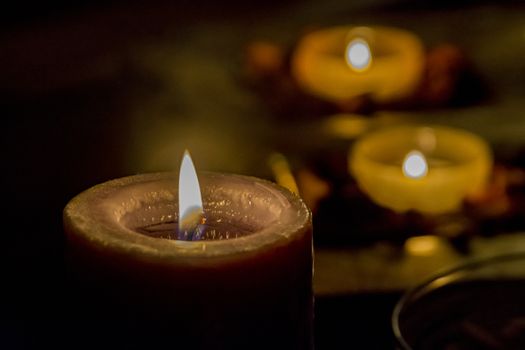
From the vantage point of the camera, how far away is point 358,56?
137 cm

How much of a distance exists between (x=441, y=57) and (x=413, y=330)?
32.2 inches

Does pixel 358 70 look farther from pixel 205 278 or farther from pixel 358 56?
pixel 205 278

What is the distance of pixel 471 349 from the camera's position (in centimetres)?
67

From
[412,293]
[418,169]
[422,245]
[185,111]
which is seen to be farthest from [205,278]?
[185,111]

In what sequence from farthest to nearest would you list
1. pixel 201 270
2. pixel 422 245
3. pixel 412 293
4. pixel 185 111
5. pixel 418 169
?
1. pixel 185 111
2. pixel 418 169
3. pixel 422 245
4. pixel 412 293
5. pixel 201 270

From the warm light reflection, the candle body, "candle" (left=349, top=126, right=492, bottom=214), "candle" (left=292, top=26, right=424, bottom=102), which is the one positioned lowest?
the warm light reflection

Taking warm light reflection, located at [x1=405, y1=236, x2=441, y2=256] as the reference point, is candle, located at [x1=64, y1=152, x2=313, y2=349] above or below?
above

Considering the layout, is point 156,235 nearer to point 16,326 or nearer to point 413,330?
point 413,330

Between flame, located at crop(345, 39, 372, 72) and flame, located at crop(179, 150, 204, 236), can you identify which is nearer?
flame, located at crop(179, 150, 204, 236)

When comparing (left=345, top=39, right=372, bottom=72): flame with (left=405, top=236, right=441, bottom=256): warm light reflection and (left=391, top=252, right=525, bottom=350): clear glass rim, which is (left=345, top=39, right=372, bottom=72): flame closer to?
(left=405, top=236, right=441, bottom=256): warm light reflection

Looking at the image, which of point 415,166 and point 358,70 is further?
point 358,70

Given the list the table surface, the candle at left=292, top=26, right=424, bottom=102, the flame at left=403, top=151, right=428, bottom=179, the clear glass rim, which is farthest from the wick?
the candle at left=292, top=26, right=424, bottom=102

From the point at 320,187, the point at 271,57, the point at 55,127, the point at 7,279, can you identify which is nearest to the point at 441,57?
the point at 271,57

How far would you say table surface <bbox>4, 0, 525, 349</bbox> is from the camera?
2.89 ft
